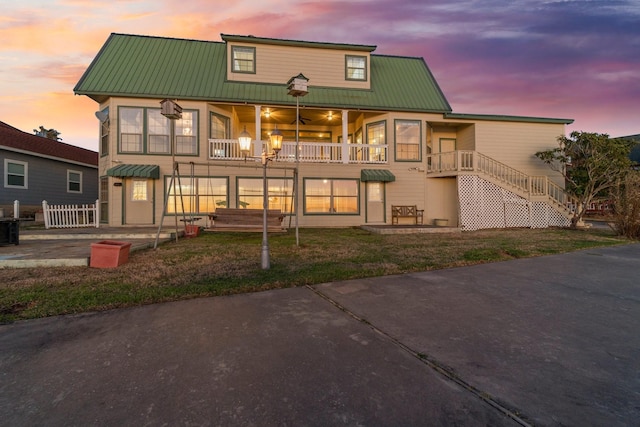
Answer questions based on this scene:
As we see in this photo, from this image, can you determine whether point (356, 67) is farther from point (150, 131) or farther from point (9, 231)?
point (9, 231)

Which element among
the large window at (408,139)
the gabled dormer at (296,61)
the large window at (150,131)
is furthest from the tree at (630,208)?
the large window at (150,131)

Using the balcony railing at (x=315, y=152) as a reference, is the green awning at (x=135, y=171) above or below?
below

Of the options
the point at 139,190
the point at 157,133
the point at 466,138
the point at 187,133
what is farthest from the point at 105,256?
the point at 466,138

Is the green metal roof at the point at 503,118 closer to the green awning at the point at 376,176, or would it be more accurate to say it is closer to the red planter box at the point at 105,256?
the green awning at the point at 376,176

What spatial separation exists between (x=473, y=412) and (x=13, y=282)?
6.69m

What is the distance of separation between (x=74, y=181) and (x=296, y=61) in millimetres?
16918

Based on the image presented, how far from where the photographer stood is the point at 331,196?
49.5 ft

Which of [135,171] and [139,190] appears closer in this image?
[135,171]

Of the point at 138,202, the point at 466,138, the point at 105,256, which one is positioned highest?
the point at 466,138

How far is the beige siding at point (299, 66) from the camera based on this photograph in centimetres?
1521

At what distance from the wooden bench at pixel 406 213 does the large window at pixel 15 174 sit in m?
20.5

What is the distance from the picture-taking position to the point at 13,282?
4.90 metres

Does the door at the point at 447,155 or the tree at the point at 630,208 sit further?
the door at the point at 447,155

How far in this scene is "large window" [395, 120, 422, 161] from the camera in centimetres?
1563
